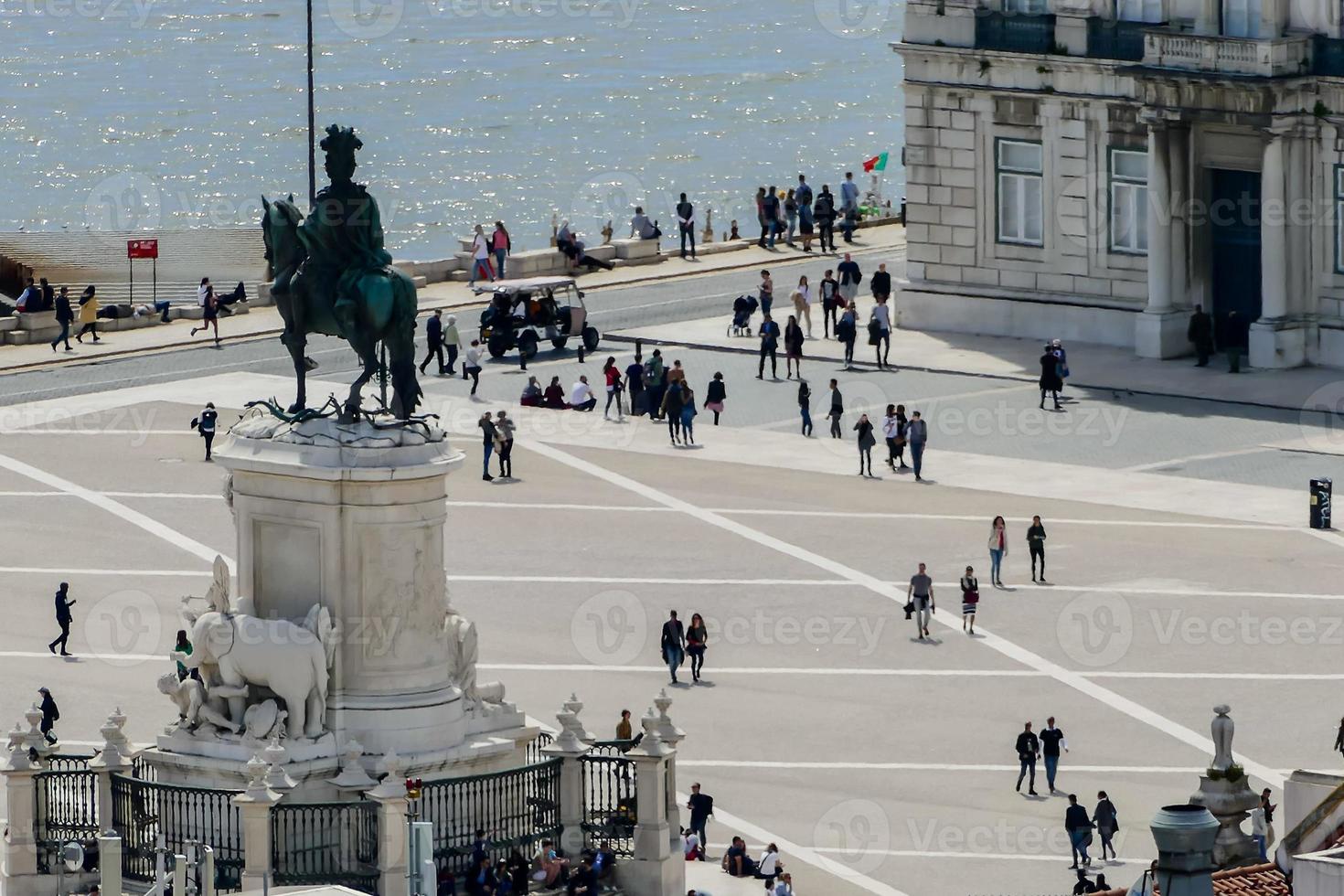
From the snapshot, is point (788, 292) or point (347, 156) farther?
point (788, 292)

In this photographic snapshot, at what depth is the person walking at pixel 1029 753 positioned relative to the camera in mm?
43938

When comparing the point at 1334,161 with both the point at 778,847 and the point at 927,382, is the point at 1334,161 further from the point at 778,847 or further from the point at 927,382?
the point at 778,847

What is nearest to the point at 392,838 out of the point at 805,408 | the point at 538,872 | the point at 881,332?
the point at 538,872

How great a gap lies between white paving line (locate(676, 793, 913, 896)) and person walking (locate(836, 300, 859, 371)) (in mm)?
29899

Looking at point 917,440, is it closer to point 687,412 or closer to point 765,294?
point 687,412

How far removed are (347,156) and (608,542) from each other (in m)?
24.7

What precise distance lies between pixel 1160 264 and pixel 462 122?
281ft

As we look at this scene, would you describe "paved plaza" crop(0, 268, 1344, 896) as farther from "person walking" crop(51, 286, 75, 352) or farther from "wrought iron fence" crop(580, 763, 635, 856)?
"wrought iron fence" crop(580, 763, 635, 856)

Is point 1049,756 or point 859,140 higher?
point 859,140

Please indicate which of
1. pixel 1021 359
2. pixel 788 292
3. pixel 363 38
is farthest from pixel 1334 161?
pixel 363 38

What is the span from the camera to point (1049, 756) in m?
43.8

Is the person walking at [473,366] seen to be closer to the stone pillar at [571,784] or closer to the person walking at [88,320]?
the person walking at [88,320]

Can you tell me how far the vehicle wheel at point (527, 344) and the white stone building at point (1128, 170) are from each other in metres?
9.33

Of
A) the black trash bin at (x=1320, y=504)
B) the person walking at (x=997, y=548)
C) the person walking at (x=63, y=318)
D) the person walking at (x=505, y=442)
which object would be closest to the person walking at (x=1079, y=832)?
the person walking at (x=997, y=548)
